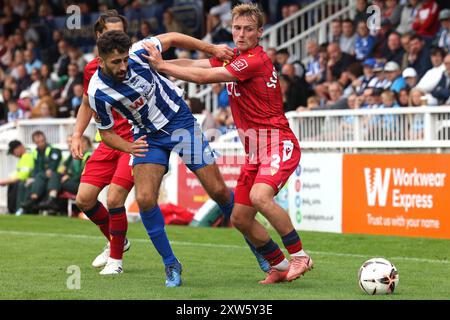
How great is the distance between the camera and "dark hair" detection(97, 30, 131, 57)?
345 inches

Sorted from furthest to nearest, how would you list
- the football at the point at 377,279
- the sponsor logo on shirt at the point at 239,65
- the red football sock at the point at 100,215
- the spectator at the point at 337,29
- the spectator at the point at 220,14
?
the spectator at the point at 220,14
the spectator at the point at 337,29
the red football sock at the point at 100,215
the sponsor logo on shirt at the point at 239,65
the football at the point at 377,279

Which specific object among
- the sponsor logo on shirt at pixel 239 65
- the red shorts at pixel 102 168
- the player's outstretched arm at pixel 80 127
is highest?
the sponsor logo on shirt at pixel 239 65

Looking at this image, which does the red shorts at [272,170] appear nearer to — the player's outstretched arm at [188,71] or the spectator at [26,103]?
the player's outstretched arm at [188,71]

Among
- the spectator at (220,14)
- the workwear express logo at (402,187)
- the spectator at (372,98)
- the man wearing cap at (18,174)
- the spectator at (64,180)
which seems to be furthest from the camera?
the spectator at (220,14)

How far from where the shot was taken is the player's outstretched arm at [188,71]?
8.98 metres

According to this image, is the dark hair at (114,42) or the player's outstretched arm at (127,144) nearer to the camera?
the dark hair at (114,42)

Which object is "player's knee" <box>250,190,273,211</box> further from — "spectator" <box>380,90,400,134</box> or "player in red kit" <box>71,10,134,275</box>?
"spectator" <box>380,90,400,134</box>

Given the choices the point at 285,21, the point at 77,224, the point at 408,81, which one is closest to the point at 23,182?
the point at 77,224

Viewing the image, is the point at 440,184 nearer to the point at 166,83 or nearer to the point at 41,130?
the point at 166,83

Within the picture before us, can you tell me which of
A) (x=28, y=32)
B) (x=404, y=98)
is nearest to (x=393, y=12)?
(x=404, y=98)

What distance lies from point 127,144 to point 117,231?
4.75ft

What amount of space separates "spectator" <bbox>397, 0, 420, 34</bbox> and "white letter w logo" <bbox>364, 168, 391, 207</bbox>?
4.01 metres

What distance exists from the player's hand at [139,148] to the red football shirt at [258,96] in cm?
84

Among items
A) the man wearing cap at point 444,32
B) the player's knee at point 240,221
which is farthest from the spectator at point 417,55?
the player's knee at point 240,221
